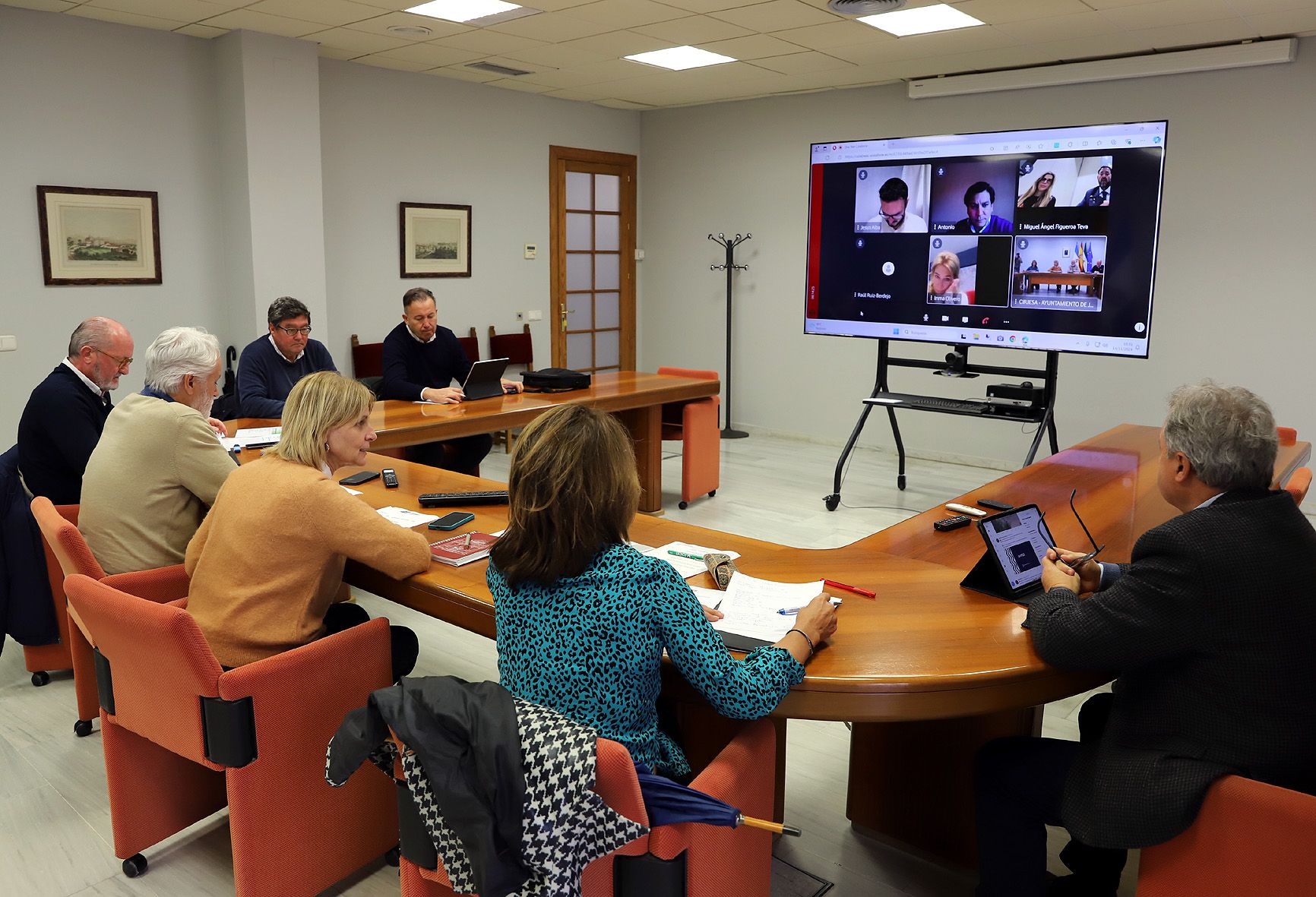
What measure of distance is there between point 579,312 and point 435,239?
1.63 meters

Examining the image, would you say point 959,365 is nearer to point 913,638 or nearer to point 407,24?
point 407,24

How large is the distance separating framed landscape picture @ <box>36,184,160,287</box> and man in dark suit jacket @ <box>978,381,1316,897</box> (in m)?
5.57

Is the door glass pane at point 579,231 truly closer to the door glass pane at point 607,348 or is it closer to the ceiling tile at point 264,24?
the door glass pane at point 607,348

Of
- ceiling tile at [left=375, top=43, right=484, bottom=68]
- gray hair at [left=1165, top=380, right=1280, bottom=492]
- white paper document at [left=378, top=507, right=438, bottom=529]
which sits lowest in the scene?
white paper document at [left=378, top=507, right=438, bottom=529]

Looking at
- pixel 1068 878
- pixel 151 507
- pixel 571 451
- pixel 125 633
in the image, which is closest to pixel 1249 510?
pixel 1068 878

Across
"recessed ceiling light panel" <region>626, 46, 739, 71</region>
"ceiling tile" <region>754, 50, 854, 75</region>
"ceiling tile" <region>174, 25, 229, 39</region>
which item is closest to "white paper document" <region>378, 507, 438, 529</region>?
"ceiling tile" <region>174, 25, 229, 39</region>

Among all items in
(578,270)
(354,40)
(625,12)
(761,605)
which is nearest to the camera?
(761,605)

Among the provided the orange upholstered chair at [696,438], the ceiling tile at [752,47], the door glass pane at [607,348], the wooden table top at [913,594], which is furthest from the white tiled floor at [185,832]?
the door glass pane at [607,348]

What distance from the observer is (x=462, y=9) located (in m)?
5.18

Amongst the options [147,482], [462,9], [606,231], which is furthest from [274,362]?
[606,231]

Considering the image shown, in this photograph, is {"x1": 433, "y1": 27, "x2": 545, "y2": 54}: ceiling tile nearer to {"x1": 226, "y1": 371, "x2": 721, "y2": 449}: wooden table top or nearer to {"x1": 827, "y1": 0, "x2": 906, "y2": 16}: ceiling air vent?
{"x1": 827, "y1": 0, "x2": 906, "y2": 16}: ceiling air vent

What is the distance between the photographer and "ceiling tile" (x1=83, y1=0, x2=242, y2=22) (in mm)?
4938

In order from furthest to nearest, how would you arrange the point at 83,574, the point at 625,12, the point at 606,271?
the point at 606,271, the point at 625,12, the point at 83,574

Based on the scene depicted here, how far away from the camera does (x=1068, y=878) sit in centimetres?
207
